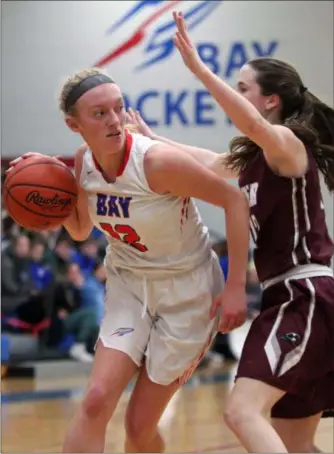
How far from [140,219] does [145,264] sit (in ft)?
0.70

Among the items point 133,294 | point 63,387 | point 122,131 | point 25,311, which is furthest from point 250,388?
point 25,311

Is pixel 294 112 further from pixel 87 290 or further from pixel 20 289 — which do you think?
pixel 20 289

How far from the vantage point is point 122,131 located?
3.36 metres

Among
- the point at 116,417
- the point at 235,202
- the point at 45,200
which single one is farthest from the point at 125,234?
the point at 116,417

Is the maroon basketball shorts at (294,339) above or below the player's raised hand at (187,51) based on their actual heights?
below

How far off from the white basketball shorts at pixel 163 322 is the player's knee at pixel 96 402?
20 centimetres

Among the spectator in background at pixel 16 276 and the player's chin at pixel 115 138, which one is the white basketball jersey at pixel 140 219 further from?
the spectator in background at pixel 16 276

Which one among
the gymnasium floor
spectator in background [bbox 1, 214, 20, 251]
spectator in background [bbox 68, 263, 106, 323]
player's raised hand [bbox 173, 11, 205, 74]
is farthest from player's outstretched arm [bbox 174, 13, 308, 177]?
spectator in background [bbox 1, 214, 20, 251]

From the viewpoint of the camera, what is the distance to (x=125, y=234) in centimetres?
340

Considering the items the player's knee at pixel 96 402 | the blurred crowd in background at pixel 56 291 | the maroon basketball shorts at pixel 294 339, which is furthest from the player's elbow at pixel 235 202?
the blurred crowd in background at pixel 56 291

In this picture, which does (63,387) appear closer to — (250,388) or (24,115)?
(24,115)

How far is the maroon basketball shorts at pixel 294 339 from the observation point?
3.04 metres

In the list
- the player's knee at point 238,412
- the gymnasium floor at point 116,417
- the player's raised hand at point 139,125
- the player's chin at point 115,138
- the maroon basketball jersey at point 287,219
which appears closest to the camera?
the player's knee at point 238,412

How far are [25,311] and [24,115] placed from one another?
1.91 m
